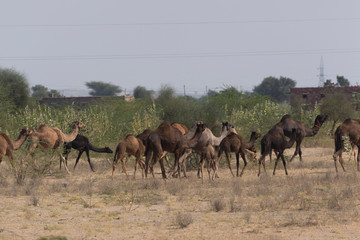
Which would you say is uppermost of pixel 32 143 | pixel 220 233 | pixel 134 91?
pixel 134 91

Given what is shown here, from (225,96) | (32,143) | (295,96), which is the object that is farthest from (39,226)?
(295,96)

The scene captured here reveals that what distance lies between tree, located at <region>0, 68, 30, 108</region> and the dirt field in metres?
40.0

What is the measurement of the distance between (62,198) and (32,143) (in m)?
3.42

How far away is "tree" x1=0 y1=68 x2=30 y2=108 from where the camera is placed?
57219 millimetres

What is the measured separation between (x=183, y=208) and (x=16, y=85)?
157 feet

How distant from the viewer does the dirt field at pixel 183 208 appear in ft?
35.0

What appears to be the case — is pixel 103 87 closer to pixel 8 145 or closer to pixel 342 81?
pixel 342 81

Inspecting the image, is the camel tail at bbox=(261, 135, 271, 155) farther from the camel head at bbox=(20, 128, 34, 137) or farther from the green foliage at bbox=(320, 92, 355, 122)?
the green foliage at bbox=(320, 92, 355, 122)

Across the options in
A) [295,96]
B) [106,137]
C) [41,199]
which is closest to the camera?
[41,199]

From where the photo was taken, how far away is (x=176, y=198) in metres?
14.5

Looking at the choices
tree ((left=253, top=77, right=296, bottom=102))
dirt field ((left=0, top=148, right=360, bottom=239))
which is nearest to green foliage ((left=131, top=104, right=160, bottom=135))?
dirt field ((left=0, top=148, right=360, bottom=239))

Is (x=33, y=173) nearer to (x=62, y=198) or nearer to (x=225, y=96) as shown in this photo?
(x=62, y=198)

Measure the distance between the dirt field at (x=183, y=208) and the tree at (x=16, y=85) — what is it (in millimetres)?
40042

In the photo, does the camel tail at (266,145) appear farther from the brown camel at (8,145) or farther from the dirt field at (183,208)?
the brown camel at (8,145)
